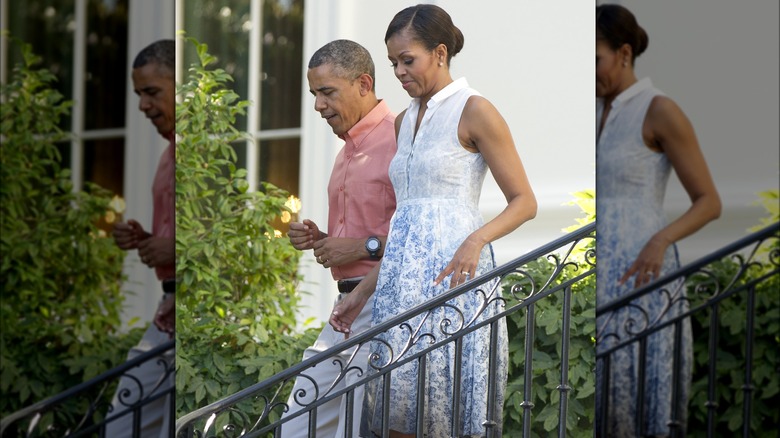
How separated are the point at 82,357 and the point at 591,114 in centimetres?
163

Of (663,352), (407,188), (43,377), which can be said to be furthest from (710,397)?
(43,377)

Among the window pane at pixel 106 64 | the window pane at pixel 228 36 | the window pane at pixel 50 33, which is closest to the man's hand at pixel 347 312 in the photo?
the window pane at pixel 228 36

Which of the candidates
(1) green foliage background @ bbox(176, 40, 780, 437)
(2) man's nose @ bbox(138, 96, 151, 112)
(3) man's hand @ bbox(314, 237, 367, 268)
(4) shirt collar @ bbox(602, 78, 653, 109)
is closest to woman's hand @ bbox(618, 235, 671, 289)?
(4) shirt collar @ bbox(602, 78, 653, 109)

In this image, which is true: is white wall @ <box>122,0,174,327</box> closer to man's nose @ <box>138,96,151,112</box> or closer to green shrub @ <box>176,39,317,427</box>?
man's nose @ <box>138,96,151,112</box>

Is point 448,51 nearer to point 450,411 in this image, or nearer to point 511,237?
point 511,237

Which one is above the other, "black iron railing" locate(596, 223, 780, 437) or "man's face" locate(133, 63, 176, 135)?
"man's face" locate(133, 63, 176, 135)

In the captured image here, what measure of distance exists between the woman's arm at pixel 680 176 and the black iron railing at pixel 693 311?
0.22 ft

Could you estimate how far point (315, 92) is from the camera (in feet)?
11.4

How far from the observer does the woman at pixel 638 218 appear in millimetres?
2445

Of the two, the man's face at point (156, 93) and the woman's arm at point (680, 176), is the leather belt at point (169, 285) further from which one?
the woman's arm at point (680, 176)

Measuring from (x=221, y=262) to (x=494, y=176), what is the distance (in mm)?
1054

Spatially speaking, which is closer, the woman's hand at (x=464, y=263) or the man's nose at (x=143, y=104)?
the man's nose at (x=143, y=104)

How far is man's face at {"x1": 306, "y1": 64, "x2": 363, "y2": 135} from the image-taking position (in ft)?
11.2

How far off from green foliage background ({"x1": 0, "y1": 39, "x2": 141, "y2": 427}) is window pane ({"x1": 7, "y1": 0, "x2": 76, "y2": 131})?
0.09ft
